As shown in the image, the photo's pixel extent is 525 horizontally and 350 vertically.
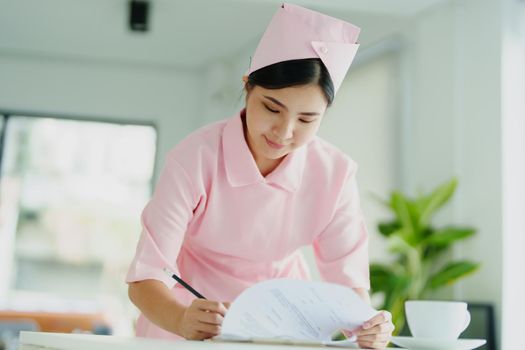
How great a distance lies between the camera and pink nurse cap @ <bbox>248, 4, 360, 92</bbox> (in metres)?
1.12

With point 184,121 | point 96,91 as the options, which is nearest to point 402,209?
point 184,121

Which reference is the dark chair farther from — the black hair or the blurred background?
the black hair

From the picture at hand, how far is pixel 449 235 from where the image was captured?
283cm

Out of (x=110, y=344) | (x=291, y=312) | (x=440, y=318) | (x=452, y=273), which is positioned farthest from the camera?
(x=452, y=273)

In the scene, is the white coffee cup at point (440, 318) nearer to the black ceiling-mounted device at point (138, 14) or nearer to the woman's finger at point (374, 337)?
the woman's finger at point (374, 337)

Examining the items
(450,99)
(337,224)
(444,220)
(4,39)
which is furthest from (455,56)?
(4,39)

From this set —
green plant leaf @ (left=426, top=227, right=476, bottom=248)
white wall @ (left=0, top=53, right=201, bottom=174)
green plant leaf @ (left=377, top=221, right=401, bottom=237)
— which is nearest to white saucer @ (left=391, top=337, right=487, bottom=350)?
green plant leaf @ (left=426, top=227, right=476, bottom=248)

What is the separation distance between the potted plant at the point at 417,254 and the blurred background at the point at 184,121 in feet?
0.31

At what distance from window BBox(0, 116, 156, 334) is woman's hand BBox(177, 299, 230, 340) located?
4408 mm

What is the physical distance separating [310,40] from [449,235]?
6.30 ft

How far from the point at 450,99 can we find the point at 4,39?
11.0ft

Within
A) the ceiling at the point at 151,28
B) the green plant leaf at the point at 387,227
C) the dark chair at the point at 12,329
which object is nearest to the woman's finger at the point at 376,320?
the green plant leaf at the point at 387,227

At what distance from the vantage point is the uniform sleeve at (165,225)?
112 cm

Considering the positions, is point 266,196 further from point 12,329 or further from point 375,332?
point 12,329
